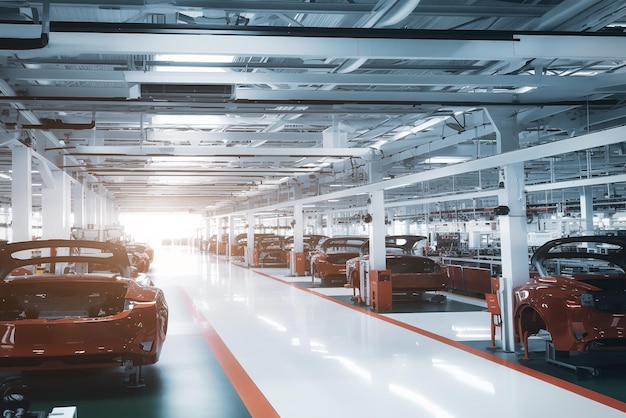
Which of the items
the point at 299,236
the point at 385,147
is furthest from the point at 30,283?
the point at 299,236

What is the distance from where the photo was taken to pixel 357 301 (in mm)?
10406

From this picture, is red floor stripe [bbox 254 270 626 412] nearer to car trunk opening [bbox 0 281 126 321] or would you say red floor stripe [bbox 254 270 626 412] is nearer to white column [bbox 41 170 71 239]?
car trunk opening [bbox 0 281 126 321]

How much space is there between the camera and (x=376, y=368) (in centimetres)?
523

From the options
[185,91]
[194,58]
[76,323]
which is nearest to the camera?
[76,323]

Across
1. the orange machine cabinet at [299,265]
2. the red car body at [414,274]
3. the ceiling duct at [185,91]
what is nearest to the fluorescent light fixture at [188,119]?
the ceiling duct at [185,91]

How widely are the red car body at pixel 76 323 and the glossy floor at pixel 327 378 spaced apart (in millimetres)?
330

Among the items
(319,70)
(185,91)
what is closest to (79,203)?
(185,91)

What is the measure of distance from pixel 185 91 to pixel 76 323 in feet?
8.91

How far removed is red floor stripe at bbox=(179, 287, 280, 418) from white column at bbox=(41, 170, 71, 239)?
469 cm

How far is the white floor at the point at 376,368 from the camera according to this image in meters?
4.04

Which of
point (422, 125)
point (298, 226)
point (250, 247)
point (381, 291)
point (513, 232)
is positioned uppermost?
point (422, 125)

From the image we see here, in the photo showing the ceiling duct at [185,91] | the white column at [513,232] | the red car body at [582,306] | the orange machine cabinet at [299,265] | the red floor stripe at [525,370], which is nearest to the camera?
the red floor stripe at [525,370]

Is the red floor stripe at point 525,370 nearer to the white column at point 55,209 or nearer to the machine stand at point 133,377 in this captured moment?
the machine stand at point 133,377

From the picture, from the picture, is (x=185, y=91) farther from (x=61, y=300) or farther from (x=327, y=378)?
(x=327, y=378)
